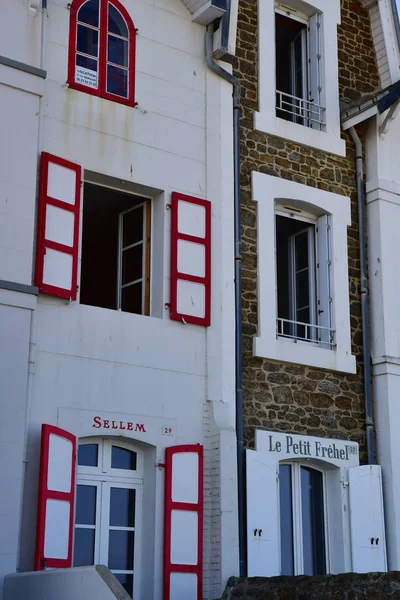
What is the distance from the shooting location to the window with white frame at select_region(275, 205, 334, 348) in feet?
44.0

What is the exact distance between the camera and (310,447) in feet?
41.0

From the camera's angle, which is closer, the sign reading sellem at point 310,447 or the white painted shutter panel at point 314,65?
the sign reading sellem at point 310,447

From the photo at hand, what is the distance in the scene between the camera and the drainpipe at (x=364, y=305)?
1309 cm

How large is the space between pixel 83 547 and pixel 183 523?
1.03m

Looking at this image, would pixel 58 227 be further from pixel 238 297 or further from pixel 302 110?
pixel 302 110

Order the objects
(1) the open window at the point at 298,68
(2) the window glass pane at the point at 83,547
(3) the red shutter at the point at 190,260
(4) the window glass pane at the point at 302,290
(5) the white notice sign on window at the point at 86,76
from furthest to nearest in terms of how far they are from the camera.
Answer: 1. (1) the open window at the point at 298,68
2. (4) the window glass pane at the point at 302,290
3. (5) the white notice sign on window at the point at 86,76
4. (3) the red shutter at the point at 190,260
5. (2) the window glass pane at the point at 83,547

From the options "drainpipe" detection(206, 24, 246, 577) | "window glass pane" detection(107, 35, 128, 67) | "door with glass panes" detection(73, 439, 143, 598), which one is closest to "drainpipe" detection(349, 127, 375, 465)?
"drainpipe" detection(206, 24, 246, 577)

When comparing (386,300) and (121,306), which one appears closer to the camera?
(121,306)

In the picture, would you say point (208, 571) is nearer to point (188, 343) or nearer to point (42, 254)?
point (188, 343)

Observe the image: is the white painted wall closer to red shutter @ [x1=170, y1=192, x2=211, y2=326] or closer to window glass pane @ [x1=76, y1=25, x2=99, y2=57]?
red shutter @ [x1=170, y1=192, x2=211, y2=326]

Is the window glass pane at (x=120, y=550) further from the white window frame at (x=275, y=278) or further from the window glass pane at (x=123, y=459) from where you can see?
the white window frame at (x=275, y=278)

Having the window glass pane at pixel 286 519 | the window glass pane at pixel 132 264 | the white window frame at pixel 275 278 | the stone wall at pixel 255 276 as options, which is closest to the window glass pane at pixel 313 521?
the window glass pane at pixel 286 519

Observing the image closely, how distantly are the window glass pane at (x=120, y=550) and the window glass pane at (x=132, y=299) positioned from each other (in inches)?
96.3

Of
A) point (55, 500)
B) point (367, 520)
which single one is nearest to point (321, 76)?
point (367, 520)
